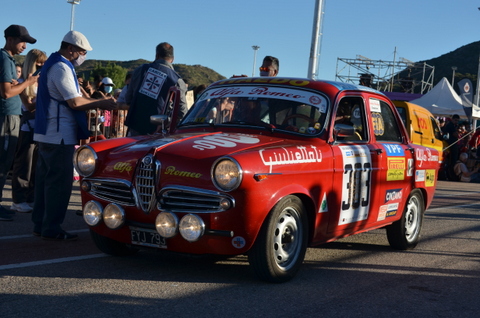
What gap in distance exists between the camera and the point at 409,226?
733 centimetres

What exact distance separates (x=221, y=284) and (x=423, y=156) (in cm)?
342

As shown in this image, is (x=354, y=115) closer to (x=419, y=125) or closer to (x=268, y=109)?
(x=268, y=109)

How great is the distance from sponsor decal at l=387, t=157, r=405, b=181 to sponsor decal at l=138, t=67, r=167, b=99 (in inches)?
110

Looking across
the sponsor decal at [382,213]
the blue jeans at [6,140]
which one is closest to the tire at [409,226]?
the sponsor decal at [382,213]

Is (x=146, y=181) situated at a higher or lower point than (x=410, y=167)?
lower

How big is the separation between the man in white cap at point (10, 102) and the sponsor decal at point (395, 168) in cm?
397

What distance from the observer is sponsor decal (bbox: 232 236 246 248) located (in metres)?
4.81

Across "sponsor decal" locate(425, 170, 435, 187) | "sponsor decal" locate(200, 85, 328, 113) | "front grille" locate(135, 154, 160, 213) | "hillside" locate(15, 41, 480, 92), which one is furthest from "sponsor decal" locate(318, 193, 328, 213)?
"hillside" locate(15, 41, 480, 92)

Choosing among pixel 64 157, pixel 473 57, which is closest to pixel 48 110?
pixel 64 157

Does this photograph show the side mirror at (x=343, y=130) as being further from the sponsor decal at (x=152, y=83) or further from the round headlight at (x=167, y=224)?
the sponsor decal at (x=152, y=83)

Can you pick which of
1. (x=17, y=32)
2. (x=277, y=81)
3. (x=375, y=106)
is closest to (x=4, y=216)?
(x=17, y=32)

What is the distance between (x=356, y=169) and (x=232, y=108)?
127 centimetres

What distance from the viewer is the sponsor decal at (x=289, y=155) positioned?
4.96 metres

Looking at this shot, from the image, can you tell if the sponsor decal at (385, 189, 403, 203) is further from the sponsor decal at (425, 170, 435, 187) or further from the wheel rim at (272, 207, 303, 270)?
the wheel rim at (272, 207, 303, 270)
